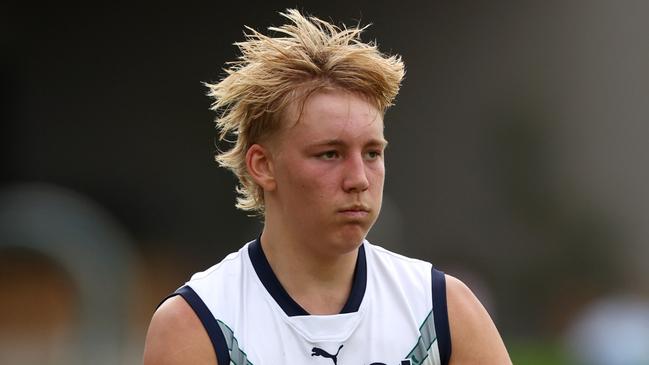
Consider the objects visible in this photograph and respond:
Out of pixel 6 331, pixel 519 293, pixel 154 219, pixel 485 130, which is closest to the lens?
pixel 6 331

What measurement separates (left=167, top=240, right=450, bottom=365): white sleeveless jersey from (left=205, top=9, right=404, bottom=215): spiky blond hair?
1.51 ft

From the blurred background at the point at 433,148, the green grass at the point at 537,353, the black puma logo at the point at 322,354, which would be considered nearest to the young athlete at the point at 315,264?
the black puma logo at the point at 322,354

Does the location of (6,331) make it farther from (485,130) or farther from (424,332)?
(485,130)

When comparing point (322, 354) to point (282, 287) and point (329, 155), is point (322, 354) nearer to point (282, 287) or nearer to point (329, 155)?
point (282, 287)

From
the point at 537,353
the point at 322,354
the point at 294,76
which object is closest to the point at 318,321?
the point at 322,354

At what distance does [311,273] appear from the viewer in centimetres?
389

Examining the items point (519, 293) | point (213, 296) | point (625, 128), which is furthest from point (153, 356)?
point (625, 128)

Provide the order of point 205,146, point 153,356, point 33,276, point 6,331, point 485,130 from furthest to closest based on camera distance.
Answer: point 485,130 → point 205,146 → point 33,276 → point 6,331 → point 153,356

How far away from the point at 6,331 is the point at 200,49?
8.79 meters

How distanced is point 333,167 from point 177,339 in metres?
0.70

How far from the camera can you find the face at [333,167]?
3705mm

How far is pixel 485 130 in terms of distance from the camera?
23172 millimetres

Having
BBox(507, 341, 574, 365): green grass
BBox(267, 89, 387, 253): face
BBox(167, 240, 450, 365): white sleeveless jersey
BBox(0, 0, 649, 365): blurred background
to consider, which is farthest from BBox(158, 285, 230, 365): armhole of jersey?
BBox(507, 341, 574, 365): green grass

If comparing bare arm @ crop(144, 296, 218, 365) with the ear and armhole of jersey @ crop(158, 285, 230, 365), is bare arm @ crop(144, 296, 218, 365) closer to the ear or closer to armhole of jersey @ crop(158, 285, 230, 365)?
armhole of jersey @ crop(158, 285, 230, 365)
